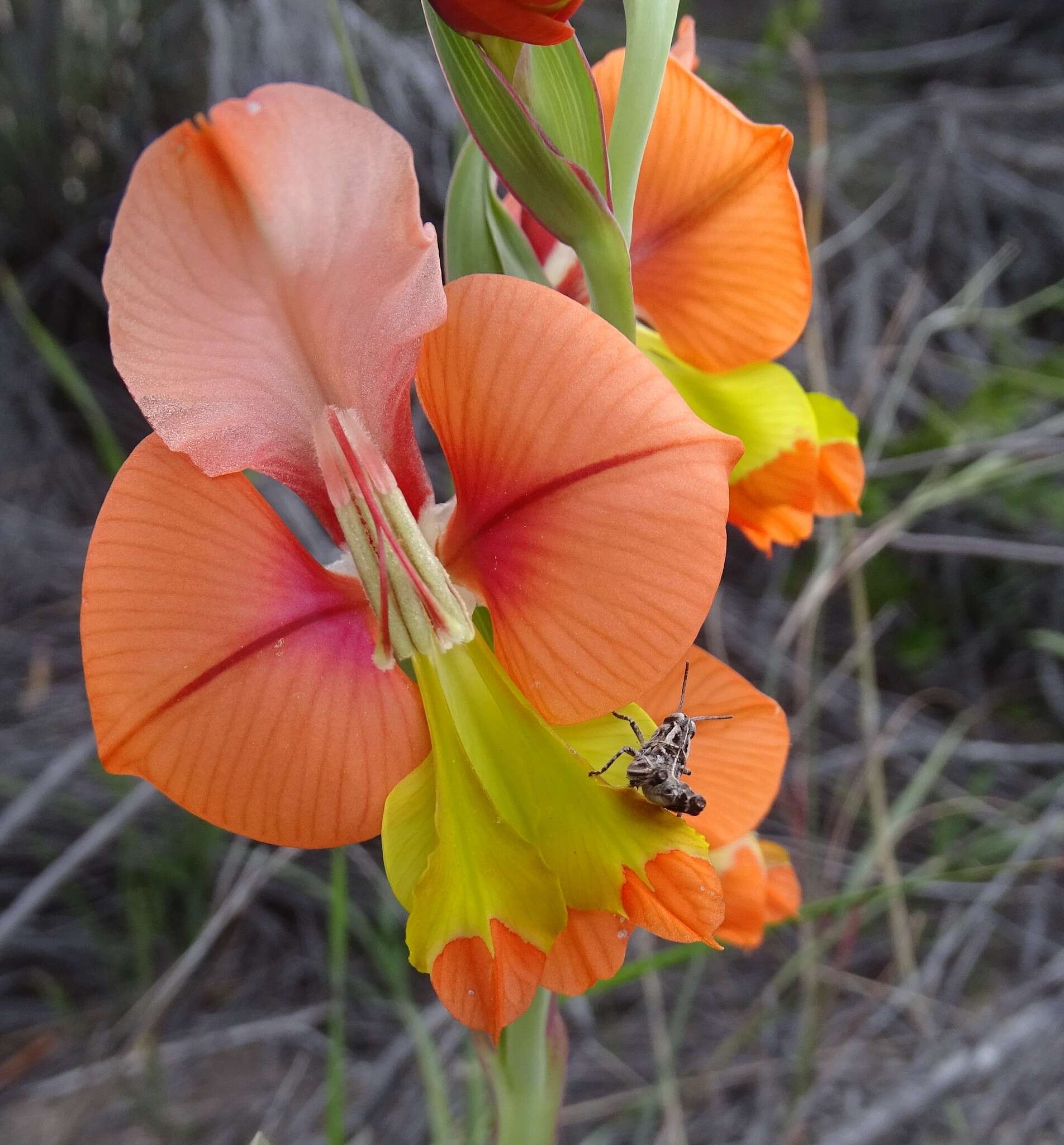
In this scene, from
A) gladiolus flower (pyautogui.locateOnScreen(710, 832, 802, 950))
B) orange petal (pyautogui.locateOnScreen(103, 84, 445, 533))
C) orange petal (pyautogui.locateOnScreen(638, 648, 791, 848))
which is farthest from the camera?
gladiolus flower (pyautogui.locateOnScreen(710, 832, 802, 950))

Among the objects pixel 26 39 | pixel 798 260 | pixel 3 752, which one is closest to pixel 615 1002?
pixel 3 752

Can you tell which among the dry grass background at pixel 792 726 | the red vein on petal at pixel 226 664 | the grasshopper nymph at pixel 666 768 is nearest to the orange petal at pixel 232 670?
the red vein on petal at pixel 226 664

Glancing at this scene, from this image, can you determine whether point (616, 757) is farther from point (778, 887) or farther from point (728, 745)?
point (778, 887)

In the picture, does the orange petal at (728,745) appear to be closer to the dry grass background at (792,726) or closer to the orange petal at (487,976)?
the orange petal at (487,976)

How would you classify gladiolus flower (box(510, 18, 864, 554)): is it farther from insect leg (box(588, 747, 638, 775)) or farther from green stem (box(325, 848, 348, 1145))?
green stem (box(325, 848, 348, 1145))

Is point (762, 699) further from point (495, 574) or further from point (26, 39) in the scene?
point (26, 39)

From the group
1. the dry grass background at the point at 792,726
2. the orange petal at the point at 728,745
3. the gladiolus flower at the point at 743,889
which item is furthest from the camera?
the dry grass background at the point at 792,726

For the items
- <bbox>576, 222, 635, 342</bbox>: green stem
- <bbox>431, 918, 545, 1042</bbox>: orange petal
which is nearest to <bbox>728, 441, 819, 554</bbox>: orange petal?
<bbox>576, 222, 635, 342</bbox>: green stem
